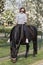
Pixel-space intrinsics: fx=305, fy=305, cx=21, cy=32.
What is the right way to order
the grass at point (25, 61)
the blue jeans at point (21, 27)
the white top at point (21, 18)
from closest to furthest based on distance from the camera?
the grass at point (25, 61) < the blue jeans at point (21, 27) < the white top at point (21, 18)

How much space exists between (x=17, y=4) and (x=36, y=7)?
1.85 meters

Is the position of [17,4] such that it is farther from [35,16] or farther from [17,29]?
[17,29]

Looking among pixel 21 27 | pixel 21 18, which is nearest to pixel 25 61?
pixel 21 27

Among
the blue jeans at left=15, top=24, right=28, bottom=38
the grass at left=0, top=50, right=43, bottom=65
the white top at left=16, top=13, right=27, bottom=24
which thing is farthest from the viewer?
the white top at left=16, top=13, right=27, bottom=24

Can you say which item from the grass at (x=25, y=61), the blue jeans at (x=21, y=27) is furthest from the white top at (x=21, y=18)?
the grass at (x=25, y=61)

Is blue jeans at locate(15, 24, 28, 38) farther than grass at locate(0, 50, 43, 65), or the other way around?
blue jeans at locate(15, 24, 28, 38)

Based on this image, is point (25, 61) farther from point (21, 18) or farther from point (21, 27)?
point (21, 18)

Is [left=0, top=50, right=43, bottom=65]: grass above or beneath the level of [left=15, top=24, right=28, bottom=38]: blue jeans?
beneath

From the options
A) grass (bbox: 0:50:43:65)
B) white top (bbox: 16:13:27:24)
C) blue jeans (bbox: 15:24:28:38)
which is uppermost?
white top (bbox: 16:13:27:24)

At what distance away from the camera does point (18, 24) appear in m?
13.5

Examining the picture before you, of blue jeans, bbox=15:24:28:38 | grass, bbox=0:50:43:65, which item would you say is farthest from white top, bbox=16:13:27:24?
grass, bbox=0:50:43:65

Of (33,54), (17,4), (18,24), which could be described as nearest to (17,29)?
(18,24)

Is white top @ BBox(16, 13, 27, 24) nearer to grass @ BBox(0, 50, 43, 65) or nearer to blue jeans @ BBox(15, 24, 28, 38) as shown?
blue jeans @ BBox(15, 24, 28, 38)

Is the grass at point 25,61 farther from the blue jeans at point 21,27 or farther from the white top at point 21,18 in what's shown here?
the white top at point 21,18
